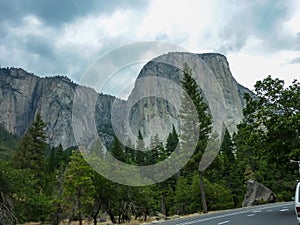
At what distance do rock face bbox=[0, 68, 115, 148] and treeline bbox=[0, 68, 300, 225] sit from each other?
108 metres

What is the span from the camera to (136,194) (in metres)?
33.8

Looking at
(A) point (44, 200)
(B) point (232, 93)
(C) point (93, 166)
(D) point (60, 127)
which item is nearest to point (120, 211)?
(C) point (93, 166)

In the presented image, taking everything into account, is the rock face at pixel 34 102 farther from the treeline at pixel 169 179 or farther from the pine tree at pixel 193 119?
the pine tree at pixel 193 119

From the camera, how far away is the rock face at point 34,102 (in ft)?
569

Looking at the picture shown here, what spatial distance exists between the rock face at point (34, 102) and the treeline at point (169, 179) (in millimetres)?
107786

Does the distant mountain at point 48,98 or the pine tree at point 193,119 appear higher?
the distant mountain at point 48,98

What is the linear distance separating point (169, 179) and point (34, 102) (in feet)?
497

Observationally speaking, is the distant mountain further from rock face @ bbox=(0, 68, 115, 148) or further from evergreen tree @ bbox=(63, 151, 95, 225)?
evergreen tree @ bbox=(63, 151, 95, 225)

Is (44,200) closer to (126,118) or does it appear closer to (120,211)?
(120,211)

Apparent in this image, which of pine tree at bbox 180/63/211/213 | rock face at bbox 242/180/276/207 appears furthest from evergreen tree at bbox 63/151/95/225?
rock face at bbox 242/180/276/207

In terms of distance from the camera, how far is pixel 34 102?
188875 mm

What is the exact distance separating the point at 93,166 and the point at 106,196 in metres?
3.90

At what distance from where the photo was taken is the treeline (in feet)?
64.2

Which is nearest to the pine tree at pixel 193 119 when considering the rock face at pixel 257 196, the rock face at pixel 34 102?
the rock face at pixel 257 196
